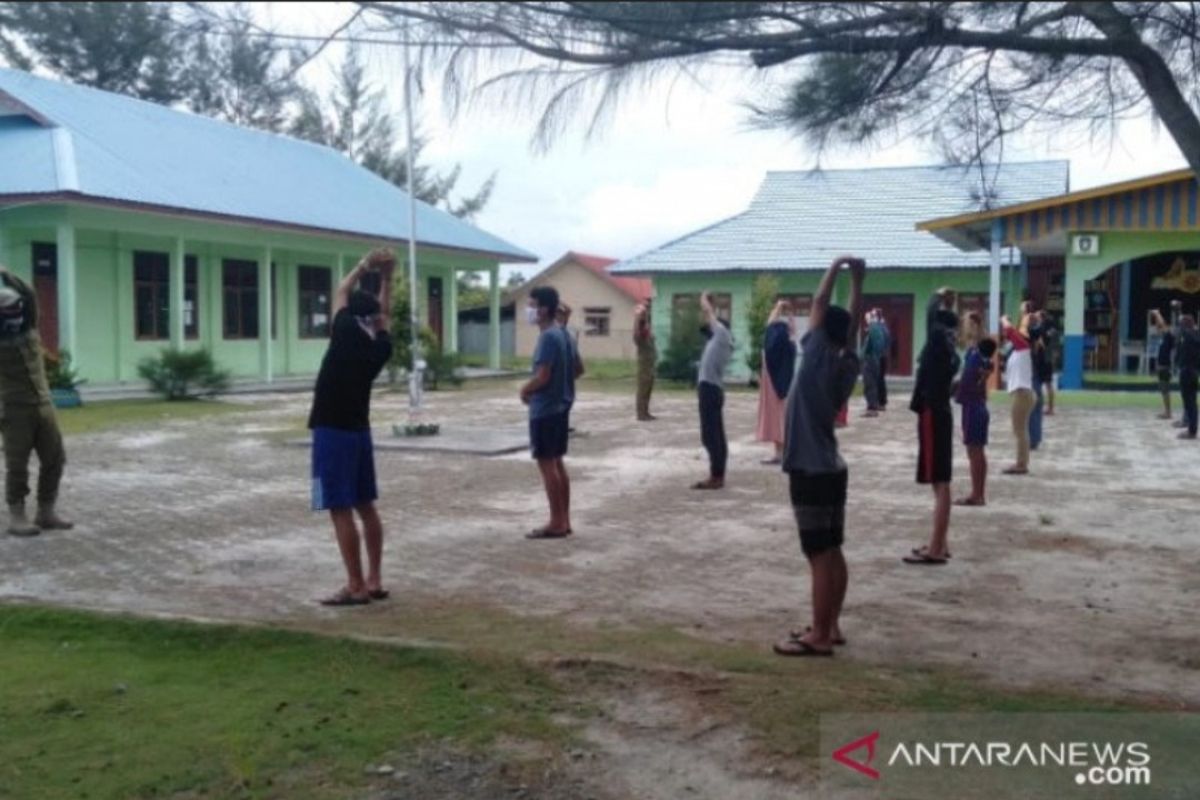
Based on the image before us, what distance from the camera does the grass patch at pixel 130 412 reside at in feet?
64.2

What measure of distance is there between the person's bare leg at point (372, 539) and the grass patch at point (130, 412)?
39.5 feet

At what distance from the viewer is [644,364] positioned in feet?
66.0

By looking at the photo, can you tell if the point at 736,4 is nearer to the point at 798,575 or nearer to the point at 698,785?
the point at 698,785

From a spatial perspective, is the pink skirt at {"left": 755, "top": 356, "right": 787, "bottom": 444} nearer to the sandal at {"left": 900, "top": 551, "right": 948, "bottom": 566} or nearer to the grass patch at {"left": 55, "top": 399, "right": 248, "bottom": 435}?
the sandal at {"left": 900, "top": 551, "right": 948, "bottom": 566}

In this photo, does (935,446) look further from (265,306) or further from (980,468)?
(265,306)

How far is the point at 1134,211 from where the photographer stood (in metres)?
25.7

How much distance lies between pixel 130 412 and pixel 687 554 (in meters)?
15.4

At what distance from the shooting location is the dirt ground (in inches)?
270

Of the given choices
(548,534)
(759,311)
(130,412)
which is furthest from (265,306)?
(548,534)

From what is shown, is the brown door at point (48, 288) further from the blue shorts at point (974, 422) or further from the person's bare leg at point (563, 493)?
the blue shorts at point (974, 422)

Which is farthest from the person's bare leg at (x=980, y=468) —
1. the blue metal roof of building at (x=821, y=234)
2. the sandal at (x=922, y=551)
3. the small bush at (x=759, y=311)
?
the blue metal roof of building at (x=821, y=234)

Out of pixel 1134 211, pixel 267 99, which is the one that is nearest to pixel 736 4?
pixel 267 99

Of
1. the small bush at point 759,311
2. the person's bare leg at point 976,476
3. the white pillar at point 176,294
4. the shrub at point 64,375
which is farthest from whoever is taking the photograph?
the small bush at point 759,311

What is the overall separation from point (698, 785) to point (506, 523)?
5840 millimetres
